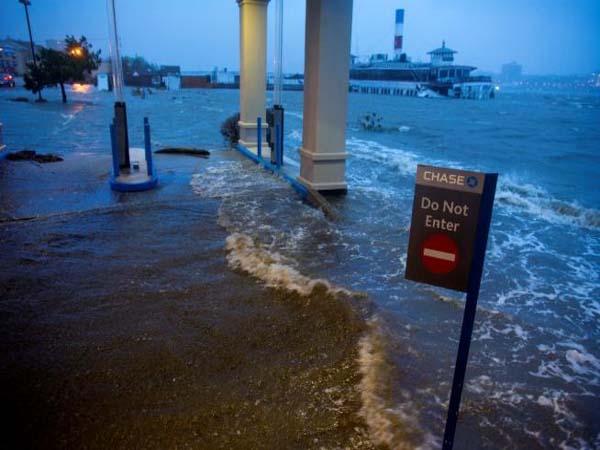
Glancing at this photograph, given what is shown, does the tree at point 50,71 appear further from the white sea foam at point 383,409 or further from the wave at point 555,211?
the white sea foam at point 383,409

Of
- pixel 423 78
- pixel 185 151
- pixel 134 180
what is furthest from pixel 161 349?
pixel 423 78

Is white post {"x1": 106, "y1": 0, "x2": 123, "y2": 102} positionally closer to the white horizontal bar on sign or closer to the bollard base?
the bollard base

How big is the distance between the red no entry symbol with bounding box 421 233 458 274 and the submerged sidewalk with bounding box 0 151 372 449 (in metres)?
1.23

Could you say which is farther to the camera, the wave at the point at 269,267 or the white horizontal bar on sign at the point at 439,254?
the wave at the point at 269,267

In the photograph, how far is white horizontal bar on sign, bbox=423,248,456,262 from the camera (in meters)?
1.99

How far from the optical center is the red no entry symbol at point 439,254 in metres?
1.98

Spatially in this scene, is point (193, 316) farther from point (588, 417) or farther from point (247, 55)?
point (247, 55)

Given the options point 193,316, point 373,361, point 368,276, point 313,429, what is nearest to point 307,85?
point 368,276

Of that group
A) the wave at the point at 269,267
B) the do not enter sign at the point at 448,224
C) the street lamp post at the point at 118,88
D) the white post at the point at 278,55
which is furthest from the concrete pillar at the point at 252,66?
the do not enter sign at the point at 448,224

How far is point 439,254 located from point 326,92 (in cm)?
638

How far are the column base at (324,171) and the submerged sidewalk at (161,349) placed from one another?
9.57 ft

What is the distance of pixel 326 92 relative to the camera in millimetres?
7879

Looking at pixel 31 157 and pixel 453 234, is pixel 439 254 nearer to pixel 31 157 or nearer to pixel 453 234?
pixel 453 234

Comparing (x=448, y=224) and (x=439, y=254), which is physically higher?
(x=448, y=224)
